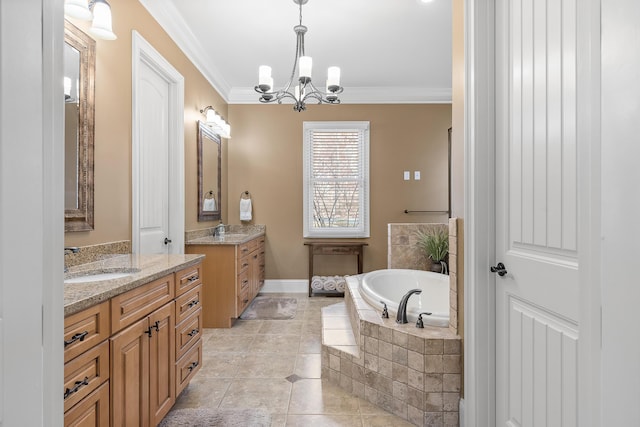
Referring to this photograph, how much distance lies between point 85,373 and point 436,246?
10.3 ft

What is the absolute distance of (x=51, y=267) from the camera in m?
0.71

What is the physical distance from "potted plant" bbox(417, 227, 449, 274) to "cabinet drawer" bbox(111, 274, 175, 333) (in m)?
2.65

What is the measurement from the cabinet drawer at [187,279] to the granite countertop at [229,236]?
122 centimetres

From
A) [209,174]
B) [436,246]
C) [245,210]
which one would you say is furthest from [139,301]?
Answer: [245,210]

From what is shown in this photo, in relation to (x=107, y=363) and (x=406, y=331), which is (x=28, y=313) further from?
(x=406, y=331)

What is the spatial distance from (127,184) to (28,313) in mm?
1999

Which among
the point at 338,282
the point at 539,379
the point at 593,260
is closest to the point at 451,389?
the point at 539,379

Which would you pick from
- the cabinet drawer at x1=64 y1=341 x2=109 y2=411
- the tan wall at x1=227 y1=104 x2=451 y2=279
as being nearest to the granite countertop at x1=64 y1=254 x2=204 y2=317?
the cabinet drawer at x1=64 y1=341 x2=109 y2=411

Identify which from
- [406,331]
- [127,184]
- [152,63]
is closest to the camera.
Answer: [406,331]

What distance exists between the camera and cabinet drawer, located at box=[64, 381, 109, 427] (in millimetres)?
1118

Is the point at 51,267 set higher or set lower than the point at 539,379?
higher

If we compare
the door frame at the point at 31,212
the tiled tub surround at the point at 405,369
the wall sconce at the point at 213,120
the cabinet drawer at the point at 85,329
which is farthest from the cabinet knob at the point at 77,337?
the wall sconce at the point at 213,120

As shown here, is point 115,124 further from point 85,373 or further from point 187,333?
point 85,373

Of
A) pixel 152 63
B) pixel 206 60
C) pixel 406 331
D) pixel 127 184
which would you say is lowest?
pixel 406 331
